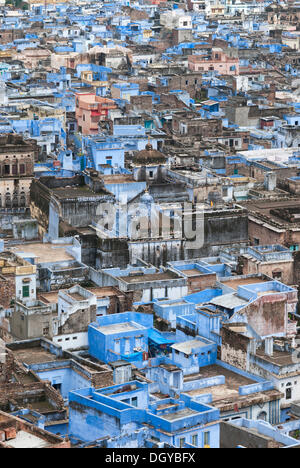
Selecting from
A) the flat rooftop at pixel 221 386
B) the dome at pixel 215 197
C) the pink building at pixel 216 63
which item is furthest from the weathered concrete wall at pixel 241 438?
the pink building at pixel 216 63

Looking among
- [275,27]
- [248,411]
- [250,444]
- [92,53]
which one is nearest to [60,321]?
[248,411]

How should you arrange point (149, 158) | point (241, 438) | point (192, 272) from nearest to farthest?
point (241, 438) < point (192, 272) < point (149, 158)

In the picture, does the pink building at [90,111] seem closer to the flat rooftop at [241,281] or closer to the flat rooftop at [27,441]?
the flat rooftop at [241,281]

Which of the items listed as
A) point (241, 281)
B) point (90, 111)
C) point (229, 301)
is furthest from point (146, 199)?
point (90, 111)

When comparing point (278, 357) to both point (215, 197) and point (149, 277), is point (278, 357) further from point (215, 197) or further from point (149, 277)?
point (215, 197)

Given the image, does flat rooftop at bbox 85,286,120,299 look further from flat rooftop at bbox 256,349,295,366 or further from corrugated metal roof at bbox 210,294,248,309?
flat rooftop at bbox 256,349,295,366

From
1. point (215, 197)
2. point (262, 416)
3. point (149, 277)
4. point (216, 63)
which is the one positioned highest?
point (216, 63)

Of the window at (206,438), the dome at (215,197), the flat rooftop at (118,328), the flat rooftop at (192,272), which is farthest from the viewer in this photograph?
the dome at (215,197)
